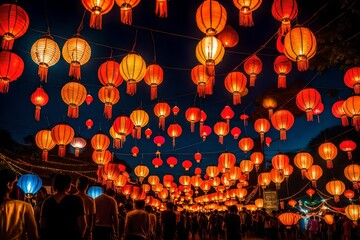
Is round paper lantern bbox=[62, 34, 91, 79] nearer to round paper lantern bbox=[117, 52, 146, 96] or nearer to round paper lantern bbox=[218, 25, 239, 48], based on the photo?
round paper lantern bbox=[117, 52, 146, 96]

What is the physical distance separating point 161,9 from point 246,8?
1.61 meters

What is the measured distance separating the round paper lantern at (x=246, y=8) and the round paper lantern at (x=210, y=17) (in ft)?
1.11

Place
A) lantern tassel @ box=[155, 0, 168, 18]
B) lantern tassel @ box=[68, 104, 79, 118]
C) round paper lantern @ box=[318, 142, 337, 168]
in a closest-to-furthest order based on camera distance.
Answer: lantern tassel @ box=[155, 0, 168, 18]
lantern tassel @ box=[68, 104, 79, 118]
round paper lantern @ box=[318, 142, 337, 168]

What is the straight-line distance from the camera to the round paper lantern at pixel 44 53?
6520 millimetres

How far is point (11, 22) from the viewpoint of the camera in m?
5.87

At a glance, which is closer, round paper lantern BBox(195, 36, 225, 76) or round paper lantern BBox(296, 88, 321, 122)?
round paper lantern BBox(195, 36, 225, 76)

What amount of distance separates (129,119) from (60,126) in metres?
2.13

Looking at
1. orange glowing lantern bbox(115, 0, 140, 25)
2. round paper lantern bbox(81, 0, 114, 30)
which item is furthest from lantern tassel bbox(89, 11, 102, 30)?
orange glowing lantern bbox(115, 0, 140, 25)

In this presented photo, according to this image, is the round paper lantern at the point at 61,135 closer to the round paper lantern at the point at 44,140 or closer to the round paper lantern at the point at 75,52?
the round paper lantern at the point at 44,140

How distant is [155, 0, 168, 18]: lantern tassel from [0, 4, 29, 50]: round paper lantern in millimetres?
2452

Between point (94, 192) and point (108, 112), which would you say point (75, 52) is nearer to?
point (108, 112)

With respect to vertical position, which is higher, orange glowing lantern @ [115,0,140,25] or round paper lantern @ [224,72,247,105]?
orange glowing lantern @ [115,0,140,25]

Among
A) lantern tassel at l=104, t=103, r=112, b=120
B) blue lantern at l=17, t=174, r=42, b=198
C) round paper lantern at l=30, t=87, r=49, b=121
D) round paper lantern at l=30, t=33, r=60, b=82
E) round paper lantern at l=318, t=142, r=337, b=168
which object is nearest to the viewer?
round paper lantern at l=30, t=33, r=60, b=82

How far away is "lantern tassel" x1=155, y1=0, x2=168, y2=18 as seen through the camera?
5.97 m
